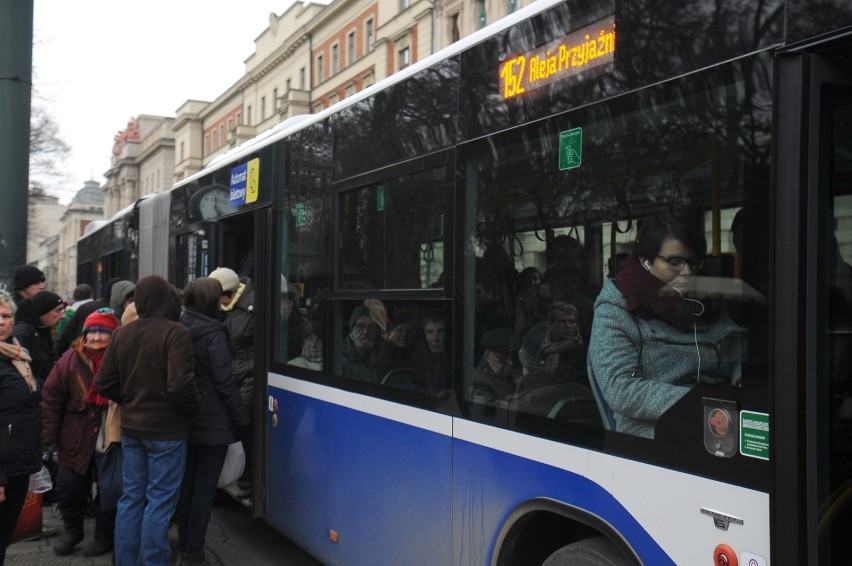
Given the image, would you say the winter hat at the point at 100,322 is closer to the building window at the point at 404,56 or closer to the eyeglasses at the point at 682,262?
the eyeglasses at the point at 682,262

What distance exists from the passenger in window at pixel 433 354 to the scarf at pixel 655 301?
3.53ft

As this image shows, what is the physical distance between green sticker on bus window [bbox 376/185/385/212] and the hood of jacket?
1.49 metres

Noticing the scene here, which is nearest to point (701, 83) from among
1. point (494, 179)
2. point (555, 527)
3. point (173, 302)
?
point (494, 179)

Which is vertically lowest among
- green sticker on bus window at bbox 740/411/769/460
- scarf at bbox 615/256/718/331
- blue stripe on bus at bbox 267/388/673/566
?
blue stripe on bus at bbox 267/388/673/566

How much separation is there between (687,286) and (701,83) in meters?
0.57

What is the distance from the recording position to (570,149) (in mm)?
3002

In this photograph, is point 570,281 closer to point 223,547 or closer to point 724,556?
point 724,556

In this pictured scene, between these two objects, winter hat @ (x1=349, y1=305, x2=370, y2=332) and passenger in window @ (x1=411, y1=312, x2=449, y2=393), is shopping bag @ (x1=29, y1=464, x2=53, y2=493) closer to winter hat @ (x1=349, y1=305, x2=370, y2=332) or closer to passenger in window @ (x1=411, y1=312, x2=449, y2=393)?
winter hat @ (x1=349, y1=305, x2=370, y2=332)

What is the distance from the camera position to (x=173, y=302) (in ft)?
16.8

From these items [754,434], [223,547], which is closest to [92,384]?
[223,547]

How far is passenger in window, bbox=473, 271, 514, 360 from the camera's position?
3363 millimetres

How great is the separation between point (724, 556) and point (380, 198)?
2.50 meters

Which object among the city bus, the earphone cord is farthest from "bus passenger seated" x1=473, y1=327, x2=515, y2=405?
the earphone cord

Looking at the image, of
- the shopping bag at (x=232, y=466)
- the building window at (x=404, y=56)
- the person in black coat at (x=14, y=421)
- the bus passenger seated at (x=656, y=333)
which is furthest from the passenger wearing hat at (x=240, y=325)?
the building window at (x=404, y=56)
